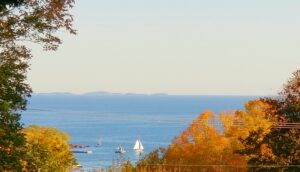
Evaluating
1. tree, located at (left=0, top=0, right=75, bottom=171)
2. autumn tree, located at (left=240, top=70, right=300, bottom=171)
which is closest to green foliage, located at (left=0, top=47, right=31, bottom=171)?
tree, located at (left=0, top=0, right=75, bottom=171)

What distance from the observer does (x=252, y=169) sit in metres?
34.6

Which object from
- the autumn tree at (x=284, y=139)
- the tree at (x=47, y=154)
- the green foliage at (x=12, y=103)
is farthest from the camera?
the autumn tree at (x=284, y=139)

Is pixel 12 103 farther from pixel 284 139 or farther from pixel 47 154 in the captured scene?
pixel 284 139

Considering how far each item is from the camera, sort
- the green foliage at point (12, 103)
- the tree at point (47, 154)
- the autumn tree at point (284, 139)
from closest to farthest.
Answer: the green foliage at point (12, 103)
the tree at point (47, 154)
the autumn tree at point (284, 139)

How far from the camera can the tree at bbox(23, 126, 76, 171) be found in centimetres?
1911

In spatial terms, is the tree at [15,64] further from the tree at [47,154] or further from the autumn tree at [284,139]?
the autumn tree at [284,139]

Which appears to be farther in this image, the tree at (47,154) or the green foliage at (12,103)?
the tree at (47,154)

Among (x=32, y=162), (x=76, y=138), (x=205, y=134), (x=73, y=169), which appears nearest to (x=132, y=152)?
(x=76, y=138)

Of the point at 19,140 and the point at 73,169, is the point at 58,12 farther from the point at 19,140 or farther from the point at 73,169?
the point at 73,169

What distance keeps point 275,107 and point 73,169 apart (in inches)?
416

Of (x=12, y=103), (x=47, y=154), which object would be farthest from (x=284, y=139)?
(x=12, y=103)

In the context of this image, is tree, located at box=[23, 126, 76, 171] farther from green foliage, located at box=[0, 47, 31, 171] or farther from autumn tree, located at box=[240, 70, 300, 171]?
autumn tree, located at box=[240, 70, 300, 171]

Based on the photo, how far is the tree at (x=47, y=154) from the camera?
19112mm

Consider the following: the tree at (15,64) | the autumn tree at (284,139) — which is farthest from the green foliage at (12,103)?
the autumn tree at (284,139)
